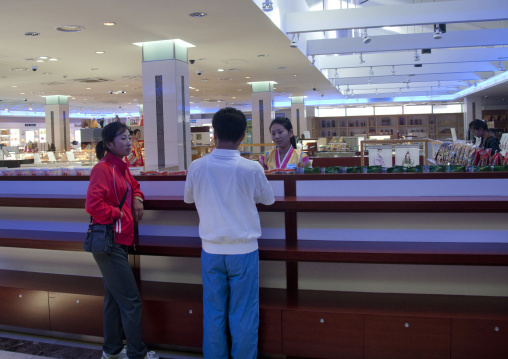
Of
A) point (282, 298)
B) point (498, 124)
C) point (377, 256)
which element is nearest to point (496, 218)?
point (377, 256)

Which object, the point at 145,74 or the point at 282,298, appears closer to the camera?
the point at 282,298

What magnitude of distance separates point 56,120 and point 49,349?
16.6 m

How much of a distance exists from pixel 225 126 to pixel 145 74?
683 cm

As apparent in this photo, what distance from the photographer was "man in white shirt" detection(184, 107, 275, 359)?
2787mm

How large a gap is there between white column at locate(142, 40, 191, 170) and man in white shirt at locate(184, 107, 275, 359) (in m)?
6.29

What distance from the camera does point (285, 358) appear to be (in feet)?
11.1

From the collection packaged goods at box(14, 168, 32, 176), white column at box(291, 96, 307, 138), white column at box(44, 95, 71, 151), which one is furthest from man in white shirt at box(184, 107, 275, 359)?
white column at box(291, 96, 307, 138)

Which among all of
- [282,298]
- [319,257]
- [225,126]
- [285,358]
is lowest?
[285,358]

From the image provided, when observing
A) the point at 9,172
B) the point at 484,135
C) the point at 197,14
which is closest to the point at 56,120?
the point at 197,14

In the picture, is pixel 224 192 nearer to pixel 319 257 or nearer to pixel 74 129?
pixel 319 257

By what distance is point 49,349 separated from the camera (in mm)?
3723

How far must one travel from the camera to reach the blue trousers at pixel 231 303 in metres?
2.84

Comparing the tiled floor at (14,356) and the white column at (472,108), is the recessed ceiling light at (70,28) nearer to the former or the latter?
the tiled floor at (14,356)

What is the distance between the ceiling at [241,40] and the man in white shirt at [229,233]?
14.0ft
